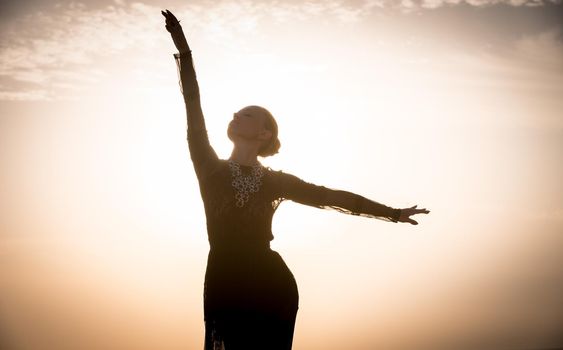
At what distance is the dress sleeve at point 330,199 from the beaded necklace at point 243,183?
0.24 metres

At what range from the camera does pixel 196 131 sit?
5.23 metres

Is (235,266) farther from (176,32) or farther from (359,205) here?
(176,32)

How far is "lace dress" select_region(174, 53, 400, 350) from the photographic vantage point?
16.7 ft

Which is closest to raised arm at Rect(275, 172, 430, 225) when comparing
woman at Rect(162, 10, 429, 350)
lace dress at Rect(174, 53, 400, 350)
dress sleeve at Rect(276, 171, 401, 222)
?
dress sleeve at Rect(276, 171, 401, 222)

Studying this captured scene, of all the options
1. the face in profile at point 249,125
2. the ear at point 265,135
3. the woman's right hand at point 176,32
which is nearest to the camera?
the woman's right hand at point 176,32

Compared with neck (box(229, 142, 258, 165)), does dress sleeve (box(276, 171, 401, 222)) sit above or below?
below

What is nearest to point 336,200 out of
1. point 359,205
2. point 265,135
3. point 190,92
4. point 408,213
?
point 359,205

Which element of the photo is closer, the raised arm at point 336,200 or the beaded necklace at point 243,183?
the beaded necklace at point 243,183

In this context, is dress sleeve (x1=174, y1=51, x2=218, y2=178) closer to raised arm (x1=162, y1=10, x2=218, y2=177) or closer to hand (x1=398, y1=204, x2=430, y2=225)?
raised arm (x1=162, y1=10, x2=218, y2=177)

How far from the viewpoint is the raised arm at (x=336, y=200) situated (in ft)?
18.5

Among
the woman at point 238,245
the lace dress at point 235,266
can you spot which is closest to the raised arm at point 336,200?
the woman at point 238,245

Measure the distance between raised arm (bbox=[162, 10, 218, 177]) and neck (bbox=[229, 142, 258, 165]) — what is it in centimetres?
21

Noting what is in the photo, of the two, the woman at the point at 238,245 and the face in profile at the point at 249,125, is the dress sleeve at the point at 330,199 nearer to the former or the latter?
the woman at the point at 238,245

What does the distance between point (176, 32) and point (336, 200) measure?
1.96 m
